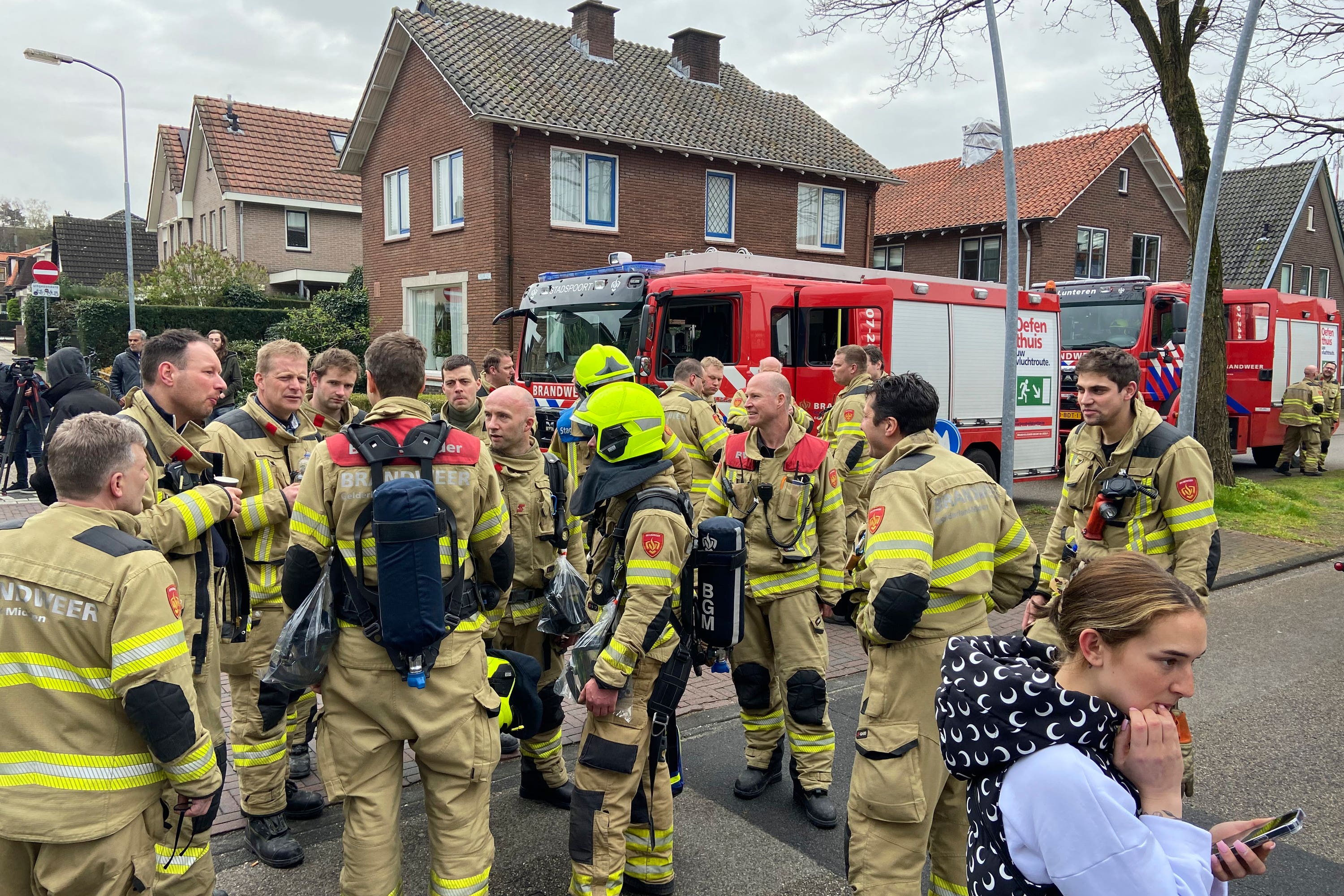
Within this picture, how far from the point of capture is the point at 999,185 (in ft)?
96.5

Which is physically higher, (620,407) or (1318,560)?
(620,407)

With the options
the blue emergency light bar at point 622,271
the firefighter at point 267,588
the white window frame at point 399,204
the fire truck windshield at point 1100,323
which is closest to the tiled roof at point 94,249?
the white window frame at point 399,204

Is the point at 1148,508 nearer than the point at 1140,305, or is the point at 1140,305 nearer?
the point at 1148,508

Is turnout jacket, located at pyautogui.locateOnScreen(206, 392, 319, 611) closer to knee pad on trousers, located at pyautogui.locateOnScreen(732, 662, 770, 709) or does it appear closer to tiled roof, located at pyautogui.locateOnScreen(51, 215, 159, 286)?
knee pad on trousers, located at pyautogui.locateOnScreen(732, 662, 770, 709)

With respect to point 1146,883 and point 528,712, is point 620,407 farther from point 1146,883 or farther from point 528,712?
point 1146,883

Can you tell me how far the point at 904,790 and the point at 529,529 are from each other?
2.14 meters

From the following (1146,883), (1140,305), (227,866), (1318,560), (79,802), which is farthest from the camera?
(1140,305)

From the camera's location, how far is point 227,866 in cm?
374

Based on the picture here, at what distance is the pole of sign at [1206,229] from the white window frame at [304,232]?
27.1 meters

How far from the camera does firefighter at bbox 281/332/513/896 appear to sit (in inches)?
116

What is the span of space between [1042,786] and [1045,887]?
22 centimetres

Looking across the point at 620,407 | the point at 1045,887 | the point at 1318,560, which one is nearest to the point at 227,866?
the point at 620,407

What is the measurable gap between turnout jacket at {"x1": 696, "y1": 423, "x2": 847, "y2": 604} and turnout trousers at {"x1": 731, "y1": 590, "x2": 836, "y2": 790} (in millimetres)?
100

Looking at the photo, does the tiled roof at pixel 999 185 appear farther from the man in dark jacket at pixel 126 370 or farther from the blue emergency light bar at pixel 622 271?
the man in dark jacket at pixel 126 370
